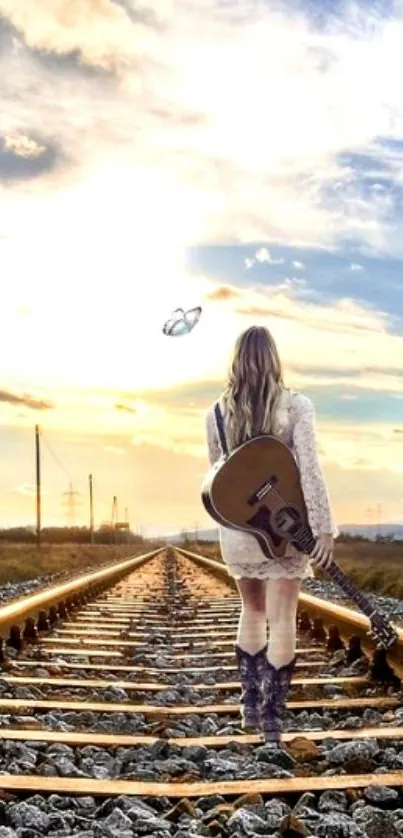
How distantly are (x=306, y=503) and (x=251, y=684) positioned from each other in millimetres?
869

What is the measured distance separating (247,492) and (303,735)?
975 millimetres

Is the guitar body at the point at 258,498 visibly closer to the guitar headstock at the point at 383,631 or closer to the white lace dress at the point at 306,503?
the white lace dress at the point at 306,503

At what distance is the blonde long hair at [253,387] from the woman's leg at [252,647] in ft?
1.86

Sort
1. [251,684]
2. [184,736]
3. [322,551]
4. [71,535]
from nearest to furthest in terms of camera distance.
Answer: [322,551], [251,684], [184,736], [71,535]

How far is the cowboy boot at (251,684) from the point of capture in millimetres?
4680

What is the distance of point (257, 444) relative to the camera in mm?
4270

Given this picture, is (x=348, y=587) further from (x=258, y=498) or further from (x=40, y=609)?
(x=40, y=609)

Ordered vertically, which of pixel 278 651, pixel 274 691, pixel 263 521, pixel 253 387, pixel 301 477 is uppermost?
pixel 253 387

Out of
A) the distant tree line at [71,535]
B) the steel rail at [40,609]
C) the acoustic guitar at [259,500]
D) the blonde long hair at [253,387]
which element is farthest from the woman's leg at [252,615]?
the distant tree line at [71,535]

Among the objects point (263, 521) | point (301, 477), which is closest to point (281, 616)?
point (263, 521)

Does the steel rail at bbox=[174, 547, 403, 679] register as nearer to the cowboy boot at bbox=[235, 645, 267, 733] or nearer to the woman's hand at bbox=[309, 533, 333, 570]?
the cowboy boot at bbox=[235, 645, 267, 733]

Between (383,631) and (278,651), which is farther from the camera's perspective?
(383,631)

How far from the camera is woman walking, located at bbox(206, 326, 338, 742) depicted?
4246 mm

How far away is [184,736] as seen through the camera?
4.87 meters
